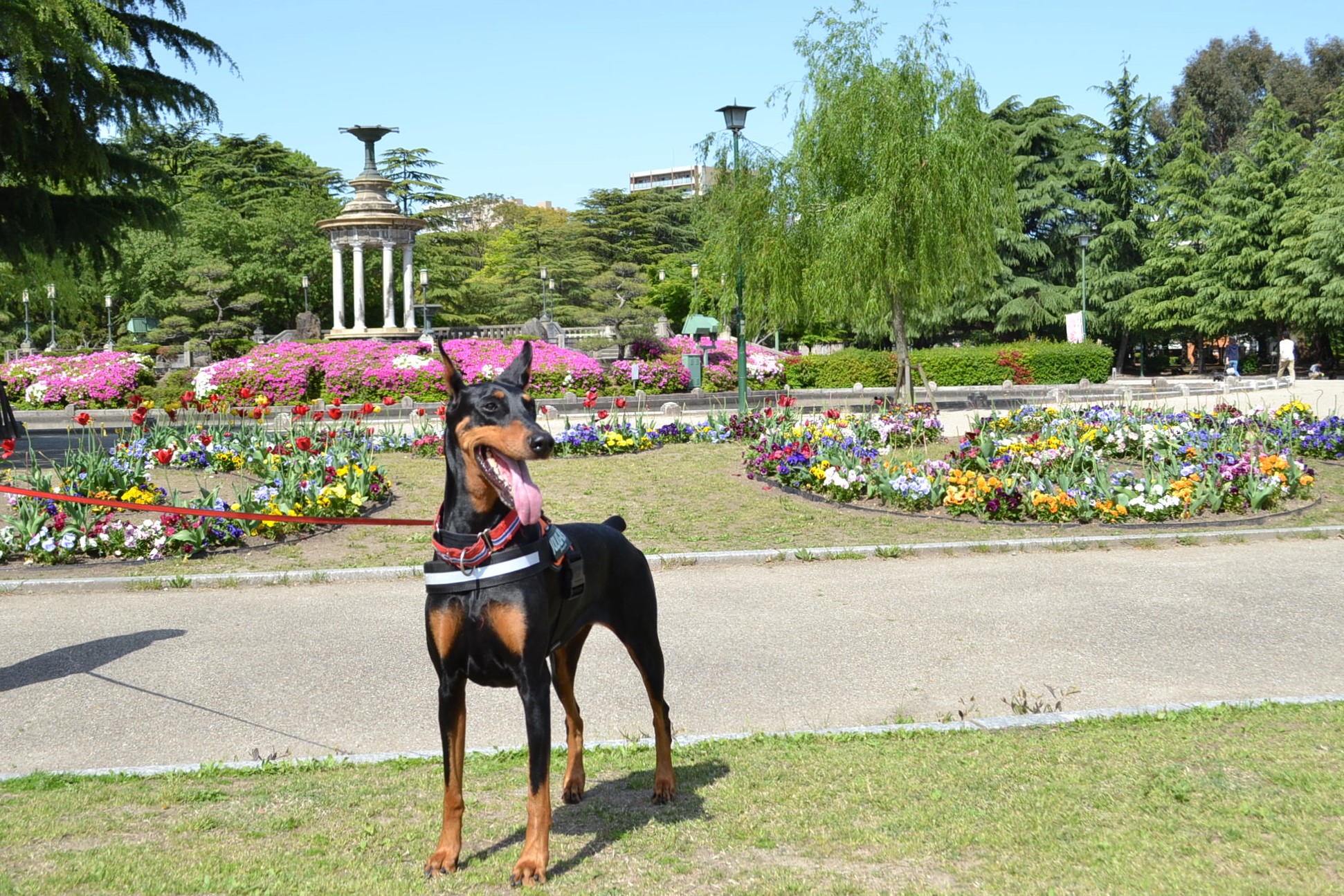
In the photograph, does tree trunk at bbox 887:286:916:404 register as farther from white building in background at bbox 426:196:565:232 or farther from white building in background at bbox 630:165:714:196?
white building in background at bbox 426:196:565:232

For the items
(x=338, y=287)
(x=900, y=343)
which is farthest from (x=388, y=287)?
(x=900, y=343)

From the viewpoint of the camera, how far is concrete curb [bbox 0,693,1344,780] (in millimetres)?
5137

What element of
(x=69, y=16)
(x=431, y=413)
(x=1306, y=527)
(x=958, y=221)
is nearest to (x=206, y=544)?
(x=69, y=16)

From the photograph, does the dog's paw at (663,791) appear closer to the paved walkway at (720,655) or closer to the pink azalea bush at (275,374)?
the paved walkway at (720,655)

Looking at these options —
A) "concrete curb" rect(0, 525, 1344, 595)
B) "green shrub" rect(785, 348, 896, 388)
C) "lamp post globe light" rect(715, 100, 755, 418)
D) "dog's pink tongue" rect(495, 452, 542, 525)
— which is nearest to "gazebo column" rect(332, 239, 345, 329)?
"green shrub" rect(785, 348, 896, 388)

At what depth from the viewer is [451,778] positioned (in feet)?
12.4

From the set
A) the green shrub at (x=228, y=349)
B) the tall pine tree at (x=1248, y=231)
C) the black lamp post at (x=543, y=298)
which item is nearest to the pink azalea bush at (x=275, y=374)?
the green shrub at (x=228, y=349)

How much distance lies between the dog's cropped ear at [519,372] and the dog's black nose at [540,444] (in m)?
0.32

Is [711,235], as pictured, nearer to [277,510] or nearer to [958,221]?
[958,221]

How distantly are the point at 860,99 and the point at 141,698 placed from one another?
1641 centimetres

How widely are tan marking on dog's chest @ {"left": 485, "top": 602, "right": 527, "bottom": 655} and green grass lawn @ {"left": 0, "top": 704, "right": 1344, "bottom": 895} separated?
2.66 feet

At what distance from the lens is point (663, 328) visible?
4734 cm

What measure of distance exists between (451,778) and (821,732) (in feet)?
7.75

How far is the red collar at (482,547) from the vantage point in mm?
3596
